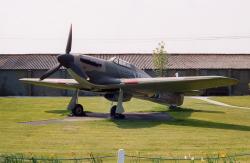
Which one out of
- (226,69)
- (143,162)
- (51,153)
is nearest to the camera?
(143,162)

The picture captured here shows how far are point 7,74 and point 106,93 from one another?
135 feet

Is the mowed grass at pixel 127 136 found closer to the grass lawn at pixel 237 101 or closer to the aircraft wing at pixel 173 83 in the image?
the aircraft wing at pixel 173 83

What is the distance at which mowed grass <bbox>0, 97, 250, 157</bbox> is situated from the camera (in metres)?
15.5

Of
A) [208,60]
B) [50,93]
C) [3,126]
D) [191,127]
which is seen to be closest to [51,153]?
[3,126]

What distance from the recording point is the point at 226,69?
6706 centimetres

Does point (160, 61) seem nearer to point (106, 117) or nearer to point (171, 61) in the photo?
point (171, 61)

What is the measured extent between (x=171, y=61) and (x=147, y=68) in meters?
4.64

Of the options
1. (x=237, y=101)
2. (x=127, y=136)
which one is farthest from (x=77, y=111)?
(x=237, y=101)

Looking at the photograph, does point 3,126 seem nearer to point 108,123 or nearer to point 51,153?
point 108,123

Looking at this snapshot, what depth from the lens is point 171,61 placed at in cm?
7106

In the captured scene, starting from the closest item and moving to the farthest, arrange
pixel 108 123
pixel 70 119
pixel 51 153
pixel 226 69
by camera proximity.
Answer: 1. pixel 51 153
2. pixel 108 123
3. pixel 70 119
4. pixel 226 69

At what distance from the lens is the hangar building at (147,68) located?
209 ft

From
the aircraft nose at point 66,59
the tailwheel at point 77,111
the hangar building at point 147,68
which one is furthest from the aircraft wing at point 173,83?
the hangar building at point 147,68

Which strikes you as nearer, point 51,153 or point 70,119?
point 51,153
